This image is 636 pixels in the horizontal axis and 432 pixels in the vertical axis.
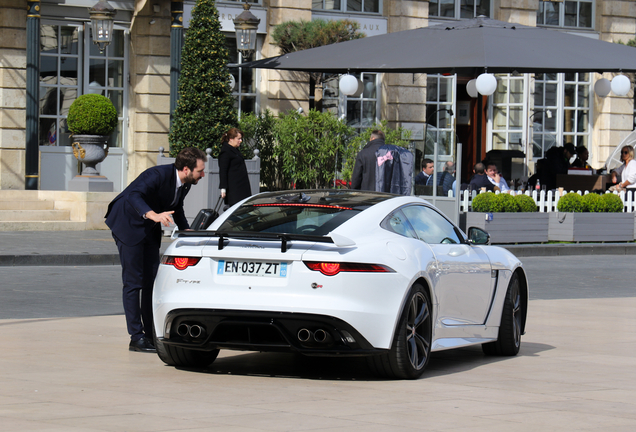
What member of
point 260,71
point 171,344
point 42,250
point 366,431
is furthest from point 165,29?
point 366,431

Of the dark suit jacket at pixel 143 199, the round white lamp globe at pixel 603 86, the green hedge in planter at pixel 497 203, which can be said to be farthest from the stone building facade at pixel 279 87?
the dark suit jacket at pixel 143 199

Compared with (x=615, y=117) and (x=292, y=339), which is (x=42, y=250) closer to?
(x=292, y=339)

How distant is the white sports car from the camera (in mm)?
6637

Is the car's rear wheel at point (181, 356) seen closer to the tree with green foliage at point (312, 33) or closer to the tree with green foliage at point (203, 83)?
the tree with green foliage at point (203, 83)

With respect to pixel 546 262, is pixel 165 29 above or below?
above

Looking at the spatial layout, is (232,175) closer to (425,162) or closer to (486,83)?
(425,162)

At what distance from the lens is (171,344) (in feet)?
23.2

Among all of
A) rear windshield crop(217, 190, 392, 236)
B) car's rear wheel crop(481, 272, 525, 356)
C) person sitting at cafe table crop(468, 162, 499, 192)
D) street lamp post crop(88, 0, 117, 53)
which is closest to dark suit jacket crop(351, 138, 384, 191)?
person sitting at cafe table crop(468, 162, 499, 192)

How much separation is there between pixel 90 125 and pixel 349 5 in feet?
28.2

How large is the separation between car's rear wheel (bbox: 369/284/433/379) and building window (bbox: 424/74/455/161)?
65.8 ft

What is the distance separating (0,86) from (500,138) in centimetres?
1288

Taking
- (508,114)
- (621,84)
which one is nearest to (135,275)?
(621,84)

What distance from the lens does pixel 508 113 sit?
28.4 m

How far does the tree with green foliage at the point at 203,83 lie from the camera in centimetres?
2014
